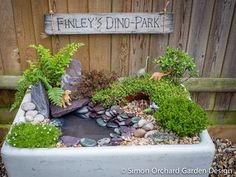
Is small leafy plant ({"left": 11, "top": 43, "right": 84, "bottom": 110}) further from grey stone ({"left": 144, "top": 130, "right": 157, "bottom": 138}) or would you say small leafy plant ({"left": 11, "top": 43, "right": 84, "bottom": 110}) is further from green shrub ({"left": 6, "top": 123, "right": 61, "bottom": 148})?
grey stone ({"left": 144, "top": 130, "right": 157, "bottom": 138})

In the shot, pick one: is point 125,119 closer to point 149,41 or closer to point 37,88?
point 37,88

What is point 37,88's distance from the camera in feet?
7.54

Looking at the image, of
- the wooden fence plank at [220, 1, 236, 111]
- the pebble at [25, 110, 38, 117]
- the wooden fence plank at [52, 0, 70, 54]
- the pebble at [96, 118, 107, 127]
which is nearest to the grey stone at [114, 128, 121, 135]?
the pebble at [96, 118, 107, 127]

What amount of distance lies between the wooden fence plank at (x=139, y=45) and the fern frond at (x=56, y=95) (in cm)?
86

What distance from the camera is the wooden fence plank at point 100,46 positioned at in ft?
8.73

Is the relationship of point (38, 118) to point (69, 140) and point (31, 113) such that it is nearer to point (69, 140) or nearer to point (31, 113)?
point (31, 113)

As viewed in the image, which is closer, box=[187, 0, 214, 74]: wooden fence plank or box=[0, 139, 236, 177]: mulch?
box=[187, 0, 214, 74]: wooden fence plank

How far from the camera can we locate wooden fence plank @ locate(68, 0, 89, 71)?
265 centimetres

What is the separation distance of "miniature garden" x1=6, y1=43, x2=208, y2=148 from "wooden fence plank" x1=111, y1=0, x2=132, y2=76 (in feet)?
1.30

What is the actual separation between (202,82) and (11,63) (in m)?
1.79

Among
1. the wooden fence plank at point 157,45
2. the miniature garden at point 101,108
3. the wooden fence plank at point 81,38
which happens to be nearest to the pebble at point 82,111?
the miniature garden at point 101,108

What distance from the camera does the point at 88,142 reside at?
6.82 ft

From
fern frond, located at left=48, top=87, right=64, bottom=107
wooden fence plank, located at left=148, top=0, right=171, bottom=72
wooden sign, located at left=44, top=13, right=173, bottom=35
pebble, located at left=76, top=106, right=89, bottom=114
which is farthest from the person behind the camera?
wooden fence plank, located at left=148, top=0, right=171, bottom=72

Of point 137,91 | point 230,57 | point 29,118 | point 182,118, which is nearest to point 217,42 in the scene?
point 230,57
